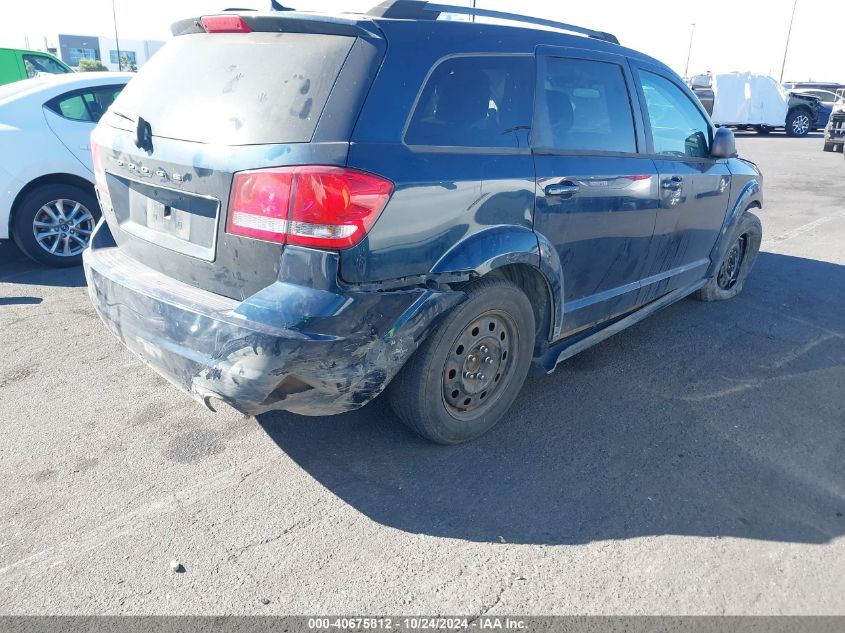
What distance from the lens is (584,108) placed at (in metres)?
3.60

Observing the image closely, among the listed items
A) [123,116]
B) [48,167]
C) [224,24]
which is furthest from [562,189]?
[48,167]

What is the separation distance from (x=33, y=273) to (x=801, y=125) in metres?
28.2

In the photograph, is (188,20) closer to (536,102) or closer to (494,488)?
(536,102)

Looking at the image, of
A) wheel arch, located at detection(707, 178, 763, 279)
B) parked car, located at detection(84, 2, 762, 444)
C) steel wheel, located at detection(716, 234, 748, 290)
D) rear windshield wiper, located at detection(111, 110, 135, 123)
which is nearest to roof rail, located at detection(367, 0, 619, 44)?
parked car, located at detection(84, 2, 762, 444)

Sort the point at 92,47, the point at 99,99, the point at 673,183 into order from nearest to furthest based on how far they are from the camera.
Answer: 1. the point at 673,183
2. the point at 99,99
3. the point at 92,47

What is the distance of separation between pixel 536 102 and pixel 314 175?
54.3 inches

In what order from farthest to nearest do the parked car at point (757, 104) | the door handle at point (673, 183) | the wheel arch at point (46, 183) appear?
the parked car at point (757, 104)
the wheel arch at point (46, 183)
the door handle at point (673, 183)

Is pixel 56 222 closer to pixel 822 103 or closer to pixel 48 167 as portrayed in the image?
pixel 48 167

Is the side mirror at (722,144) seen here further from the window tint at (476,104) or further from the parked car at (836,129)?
the parked car at (836,129)

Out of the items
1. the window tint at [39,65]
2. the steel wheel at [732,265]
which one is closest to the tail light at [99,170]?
the steel wheel at [732,265]

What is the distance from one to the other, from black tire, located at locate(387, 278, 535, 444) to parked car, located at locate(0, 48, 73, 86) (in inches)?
410

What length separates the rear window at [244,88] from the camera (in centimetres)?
255

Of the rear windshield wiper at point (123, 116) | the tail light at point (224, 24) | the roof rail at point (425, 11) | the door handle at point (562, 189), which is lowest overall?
the door handle at point (562, 189)

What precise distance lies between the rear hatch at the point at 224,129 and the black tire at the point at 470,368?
2.70 ft
